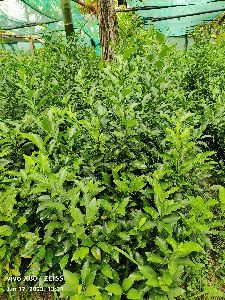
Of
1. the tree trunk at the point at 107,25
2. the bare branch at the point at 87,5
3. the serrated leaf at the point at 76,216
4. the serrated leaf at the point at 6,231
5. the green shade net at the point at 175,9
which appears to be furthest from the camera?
the green shade net at the point at 175,9

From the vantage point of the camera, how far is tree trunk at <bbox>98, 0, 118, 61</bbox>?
5.22 meters

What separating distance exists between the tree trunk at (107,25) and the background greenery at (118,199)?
90.0 inches

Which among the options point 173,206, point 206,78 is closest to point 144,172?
point 173,206

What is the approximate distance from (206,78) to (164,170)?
2.11 metres

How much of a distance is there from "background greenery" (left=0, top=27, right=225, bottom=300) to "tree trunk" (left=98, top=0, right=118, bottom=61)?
2285mm

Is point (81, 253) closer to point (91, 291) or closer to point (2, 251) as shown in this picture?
point (91, 291)

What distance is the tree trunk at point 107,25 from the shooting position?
17.1ft

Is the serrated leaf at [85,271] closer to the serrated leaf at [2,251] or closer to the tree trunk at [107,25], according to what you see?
the serrated leaf at [2,251]

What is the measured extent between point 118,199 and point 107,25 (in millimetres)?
3644

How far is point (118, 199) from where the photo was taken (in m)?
2.40

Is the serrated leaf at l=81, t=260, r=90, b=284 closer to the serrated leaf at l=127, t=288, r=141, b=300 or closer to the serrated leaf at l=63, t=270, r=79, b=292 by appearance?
the serrated leaf at l=63, t=270, r=79, b=292

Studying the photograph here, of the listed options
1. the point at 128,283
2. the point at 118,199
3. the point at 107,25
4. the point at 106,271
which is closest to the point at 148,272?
the point at 128,283

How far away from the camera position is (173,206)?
215 centimetres

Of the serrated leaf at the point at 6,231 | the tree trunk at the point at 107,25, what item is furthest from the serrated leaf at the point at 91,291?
Answer: the tree trunk at the point at 107,25
